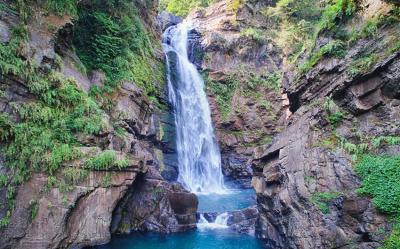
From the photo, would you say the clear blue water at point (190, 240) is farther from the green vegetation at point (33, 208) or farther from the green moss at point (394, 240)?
the green moss at point (394, 240)

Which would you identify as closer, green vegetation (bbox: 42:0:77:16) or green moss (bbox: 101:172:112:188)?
green moss (bbox: 101:172:112:188)

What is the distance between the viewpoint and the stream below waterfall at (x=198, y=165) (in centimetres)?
1373

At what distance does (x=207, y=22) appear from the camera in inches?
1288

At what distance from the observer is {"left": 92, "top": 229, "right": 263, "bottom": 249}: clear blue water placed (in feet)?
41.7

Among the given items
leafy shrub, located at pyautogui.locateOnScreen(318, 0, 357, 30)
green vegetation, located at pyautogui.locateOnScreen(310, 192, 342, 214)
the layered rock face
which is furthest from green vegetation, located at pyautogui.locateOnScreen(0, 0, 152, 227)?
the layered rock face

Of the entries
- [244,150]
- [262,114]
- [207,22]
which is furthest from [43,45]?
[207,22]

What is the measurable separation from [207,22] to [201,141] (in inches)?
550

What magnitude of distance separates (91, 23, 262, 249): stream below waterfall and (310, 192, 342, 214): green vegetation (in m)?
4.55

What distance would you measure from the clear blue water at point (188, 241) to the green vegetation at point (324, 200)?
4454 millimetres

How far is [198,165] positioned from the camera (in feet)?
76.9

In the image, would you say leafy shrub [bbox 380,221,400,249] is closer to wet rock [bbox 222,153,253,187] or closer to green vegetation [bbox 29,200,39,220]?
green vegetation [bbox 29,200,39,220]

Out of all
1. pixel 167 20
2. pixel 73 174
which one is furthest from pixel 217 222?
pixel 167 20

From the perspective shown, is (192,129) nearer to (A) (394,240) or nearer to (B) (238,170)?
(B) (238,170)

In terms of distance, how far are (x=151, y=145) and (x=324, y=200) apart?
1198cm
